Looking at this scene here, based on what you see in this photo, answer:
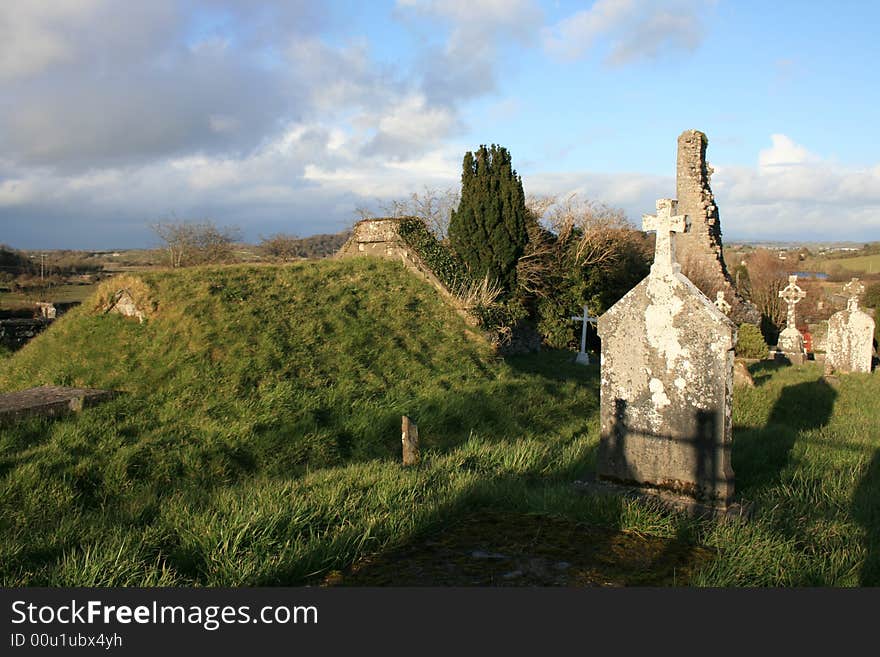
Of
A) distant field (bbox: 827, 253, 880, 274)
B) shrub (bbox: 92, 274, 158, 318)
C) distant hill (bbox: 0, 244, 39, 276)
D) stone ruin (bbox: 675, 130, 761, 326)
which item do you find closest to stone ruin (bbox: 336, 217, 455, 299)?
shrub (bbox: 92, 274, 158, 318)

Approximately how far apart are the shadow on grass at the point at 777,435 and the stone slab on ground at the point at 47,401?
26.0ft

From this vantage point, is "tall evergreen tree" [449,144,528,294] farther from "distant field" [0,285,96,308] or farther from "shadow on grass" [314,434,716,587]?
"shadow on grass" [314,434,716,587]

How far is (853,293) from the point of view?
53.5ft

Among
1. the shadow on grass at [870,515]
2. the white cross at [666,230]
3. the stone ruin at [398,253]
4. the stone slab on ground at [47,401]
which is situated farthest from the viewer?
the stone ruin at [398,253]

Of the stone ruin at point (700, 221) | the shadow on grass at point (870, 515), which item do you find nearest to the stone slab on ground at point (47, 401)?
the shadow on grass at point (870, 515)

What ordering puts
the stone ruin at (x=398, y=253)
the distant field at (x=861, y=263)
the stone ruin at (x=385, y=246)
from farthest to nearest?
the distant field at (x=861, y=263) < the stone ruin at (x=385, y=246) < the stone ruin at (x=398, y=253)

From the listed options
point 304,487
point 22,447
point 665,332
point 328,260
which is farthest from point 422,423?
point 328,260

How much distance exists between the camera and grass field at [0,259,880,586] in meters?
3.78

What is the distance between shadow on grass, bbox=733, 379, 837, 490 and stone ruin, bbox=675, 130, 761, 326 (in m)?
15.4

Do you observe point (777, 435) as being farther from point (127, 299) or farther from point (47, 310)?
point (47, 310)

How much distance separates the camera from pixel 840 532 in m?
4.14

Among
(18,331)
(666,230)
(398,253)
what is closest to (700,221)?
(398,253)

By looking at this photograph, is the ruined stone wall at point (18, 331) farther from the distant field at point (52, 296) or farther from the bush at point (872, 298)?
the bush at point (872, 298)

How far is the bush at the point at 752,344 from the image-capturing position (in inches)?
835
